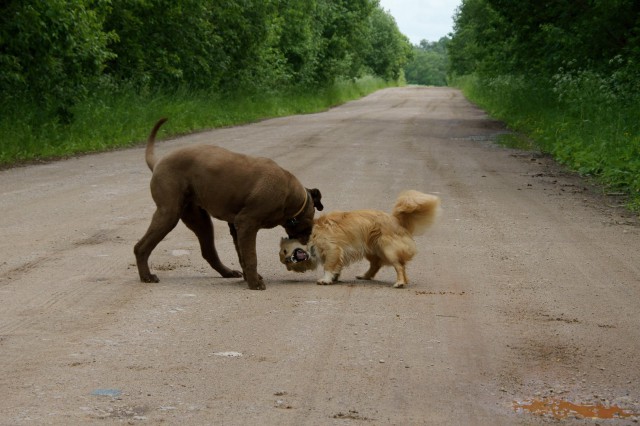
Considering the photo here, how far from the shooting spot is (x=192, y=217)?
8281 mm

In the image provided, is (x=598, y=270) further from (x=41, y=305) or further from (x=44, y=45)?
(x=44, y=45)

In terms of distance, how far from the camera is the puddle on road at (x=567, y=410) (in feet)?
15.8

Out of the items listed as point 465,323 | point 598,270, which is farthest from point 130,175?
point 465,323

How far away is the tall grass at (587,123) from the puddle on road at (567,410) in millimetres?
8090

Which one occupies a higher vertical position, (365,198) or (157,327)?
(157,327)

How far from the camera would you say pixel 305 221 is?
812 cm

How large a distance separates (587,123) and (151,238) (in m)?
13.6

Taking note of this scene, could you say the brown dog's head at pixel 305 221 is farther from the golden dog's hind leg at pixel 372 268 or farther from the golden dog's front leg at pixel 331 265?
the golden dog's hind leg at pixel 372 268

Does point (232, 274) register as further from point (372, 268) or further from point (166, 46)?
point (166, 46)

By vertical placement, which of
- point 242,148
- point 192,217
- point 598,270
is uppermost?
point 192,217

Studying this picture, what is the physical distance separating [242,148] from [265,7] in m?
17.0

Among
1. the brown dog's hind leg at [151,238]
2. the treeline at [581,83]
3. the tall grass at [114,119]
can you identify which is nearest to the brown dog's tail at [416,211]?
the brown dog's hind leg at [151,238]

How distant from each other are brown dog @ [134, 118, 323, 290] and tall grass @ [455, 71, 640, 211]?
6295mm

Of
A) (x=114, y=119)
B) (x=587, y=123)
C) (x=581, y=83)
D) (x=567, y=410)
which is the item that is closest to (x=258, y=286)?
(x=567, y=410)
